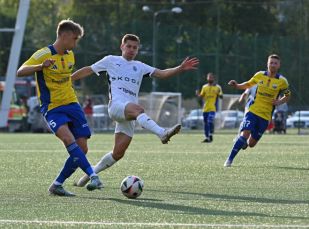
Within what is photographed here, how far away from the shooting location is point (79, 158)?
37.8 ft

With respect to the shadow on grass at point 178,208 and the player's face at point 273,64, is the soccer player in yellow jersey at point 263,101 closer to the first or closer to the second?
the player's face at point 273,64

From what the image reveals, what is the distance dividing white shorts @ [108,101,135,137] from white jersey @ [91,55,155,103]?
11 cm

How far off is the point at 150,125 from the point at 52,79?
128 cm

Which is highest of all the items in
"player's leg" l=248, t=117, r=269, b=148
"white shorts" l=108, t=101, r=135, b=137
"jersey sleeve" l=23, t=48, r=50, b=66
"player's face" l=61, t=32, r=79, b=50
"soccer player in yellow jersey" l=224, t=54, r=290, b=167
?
"player's face" l=61, t=32, r=79, b=50

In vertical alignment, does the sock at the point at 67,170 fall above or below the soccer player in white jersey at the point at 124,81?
below

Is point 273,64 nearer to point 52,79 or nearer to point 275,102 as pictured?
point 275,102

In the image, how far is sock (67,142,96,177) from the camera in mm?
11508

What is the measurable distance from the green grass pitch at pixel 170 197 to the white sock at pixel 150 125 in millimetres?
746

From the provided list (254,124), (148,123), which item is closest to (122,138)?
(148,123)

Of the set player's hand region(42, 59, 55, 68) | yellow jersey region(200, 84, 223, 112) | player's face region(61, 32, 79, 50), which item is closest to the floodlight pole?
yellow jersey region(200, 84, 223, 112)

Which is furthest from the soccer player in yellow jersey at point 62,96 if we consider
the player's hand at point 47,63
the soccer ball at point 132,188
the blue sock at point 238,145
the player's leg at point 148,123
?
the blue sock at point 238,145

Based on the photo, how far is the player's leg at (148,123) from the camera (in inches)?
451

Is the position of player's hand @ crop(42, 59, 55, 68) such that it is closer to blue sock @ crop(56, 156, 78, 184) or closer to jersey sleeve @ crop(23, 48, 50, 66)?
jersey sleeve @ crop(23, 48, 50, 66)

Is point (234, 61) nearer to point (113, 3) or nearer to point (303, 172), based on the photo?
point (113, 3)
